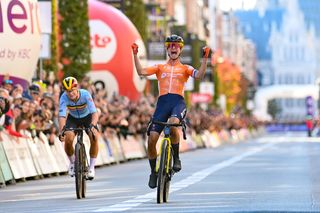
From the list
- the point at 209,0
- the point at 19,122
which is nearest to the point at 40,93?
the point at 19,122

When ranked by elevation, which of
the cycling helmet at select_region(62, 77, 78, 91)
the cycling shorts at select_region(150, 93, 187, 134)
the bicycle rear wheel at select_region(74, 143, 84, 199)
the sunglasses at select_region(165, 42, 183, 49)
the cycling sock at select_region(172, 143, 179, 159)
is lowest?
the bicycle rear wheel at select_region(74, 143, 84, 199)

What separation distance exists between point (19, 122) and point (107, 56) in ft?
60.2

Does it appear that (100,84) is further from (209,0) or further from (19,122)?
(209,0)

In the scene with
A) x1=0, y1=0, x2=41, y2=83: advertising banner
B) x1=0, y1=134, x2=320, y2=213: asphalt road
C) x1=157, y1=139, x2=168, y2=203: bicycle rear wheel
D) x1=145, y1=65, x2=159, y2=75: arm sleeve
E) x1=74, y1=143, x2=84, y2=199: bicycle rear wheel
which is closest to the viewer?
x1=0, y1=134, x2=320, y2=213: asphalt road

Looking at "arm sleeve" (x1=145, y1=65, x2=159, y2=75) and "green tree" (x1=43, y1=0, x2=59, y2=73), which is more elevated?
"green tree" (x1=43, y1=0, x2=59, y2=73)

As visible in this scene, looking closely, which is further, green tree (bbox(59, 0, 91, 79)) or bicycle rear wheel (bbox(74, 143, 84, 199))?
green tree (bbox(59, 0, 91, 79))

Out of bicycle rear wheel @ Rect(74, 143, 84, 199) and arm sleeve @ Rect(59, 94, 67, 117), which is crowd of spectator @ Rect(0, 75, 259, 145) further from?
bicycle rear wheel @ Rect(74, 143, 84, 199)

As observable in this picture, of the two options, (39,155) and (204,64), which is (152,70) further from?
(39,155)

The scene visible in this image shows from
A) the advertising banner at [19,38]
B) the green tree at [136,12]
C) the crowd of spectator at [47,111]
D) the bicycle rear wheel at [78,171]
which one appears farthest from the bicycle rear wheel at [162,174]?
the green tree at [136,12]

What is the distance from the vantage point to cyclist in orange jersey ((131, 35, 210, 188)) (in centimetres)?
1816

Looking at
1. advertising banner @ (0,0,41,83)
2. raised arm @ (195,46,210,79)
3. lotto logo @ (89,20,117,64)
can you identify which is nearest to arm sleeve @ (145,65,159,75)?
raised arm @ (195,46,210,79)

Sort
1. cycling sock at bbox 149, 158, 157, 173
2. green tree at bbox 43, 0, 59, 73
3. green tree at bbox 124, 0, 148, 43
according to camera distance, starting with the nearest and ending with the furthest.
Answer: cycling sock at bbox 149, 158, 157, 173, green tree at bbox 43, 0, 59, 73, green tree at bbox 124, 0, 148, 43

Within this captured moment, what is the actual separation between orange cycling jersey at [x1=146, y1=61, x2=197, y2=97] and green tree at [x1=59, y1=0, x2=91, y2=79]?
25402mm

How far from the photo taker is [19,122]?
1059 inches
